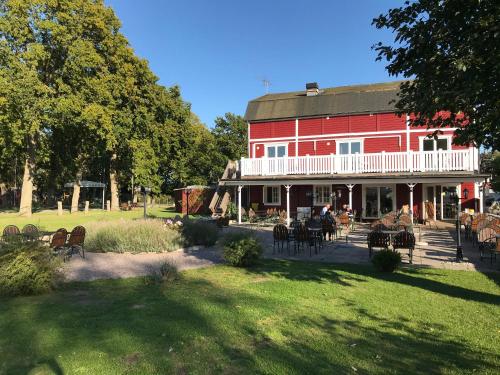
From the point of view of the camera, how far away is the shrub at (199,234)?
13664 mm

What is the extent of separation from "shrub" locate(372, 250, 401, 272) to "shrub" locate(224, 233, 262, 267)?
278 cm

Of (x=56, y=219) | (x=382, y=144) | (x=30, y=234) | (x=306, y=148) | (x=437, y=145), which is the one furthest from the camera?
(x=56, y=219)

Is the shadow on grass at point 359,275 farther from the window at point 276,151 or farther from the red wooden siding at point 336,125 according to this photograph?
the window at point 276,151

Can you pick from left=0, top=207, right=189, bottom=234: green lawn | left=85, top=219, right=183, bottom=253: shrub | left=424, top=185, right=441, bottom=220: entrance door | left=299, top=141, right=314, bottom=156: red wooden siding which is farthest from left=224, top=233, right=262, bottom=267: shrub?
left=299, top=141, right=314, bottom=156: red wooden siding

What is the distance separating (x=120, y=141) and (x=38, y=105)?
30.1 feet

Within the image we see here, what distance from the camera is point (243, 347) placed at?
4781 millimetres

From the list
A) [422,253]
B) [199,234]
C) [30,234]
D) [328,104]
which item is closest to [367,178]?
[328,104]

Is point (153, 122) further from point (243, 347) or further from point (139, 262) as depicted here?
point (243, 347)

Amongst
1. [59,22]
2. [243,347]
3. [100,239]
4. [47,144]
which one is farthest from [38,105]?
[243,347]

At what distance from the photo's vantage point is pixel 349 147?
25.2 m

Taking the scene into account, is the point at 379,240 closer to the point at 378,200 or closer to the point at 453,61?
the point at 453,61

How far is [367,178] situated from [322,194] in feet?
15.7

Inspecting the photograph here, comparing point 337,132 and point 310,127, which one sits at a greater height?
point 310,127

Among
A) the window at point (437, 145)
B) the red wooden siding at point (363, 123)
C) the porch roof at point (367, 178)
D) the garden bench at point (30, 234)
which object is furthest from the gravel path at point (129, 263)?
the window at point (437, 145)
